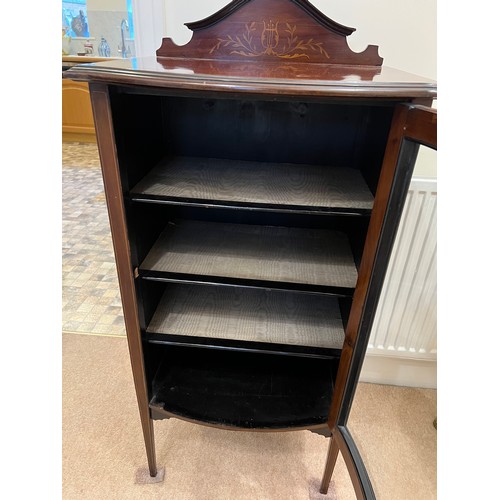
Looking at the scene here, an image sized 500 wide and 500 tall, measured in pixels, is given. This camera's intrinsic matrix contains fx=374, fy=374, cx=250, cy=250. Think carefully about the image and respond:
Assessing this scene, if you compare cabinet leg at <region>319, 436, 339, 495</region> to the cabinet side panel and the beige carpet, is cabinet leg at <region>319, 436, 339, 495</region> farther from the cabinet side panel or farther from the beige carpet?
the cabinet side panel

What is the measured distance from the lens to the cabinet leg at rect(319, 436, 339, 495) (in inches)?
38.5

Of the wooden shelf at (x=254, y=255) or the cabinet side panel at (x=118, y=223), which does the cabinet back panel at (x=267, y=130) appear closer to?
the wooden shelf at (x=254, y=255)

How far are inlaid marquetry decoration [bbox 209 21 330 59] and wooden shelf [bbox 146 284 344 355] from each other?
61 centimetres

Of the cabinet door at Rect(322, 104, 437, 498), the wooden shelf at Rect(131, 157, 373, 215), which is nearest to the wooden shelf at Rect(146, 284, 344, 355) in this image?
the cabinet door at Rect(322, 104, 437, 498)

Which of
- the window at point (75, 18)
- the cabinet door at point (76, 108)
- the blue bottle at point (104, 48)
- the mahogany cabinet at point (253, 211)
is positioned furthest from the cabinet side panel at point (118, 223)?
the window at point (75, 18)

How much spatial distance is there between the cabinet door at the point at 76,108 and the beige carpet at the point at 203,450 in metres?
3.25

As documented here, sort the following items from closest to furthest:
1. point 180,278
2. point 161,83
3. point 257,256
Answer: point 161,83
point 180,278
point 257,256

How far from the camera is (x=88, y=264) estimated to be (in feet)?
6.86

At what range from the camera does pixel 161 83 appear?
22.1 inches

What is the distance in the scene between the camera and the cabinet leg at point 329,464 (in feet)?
3.21
